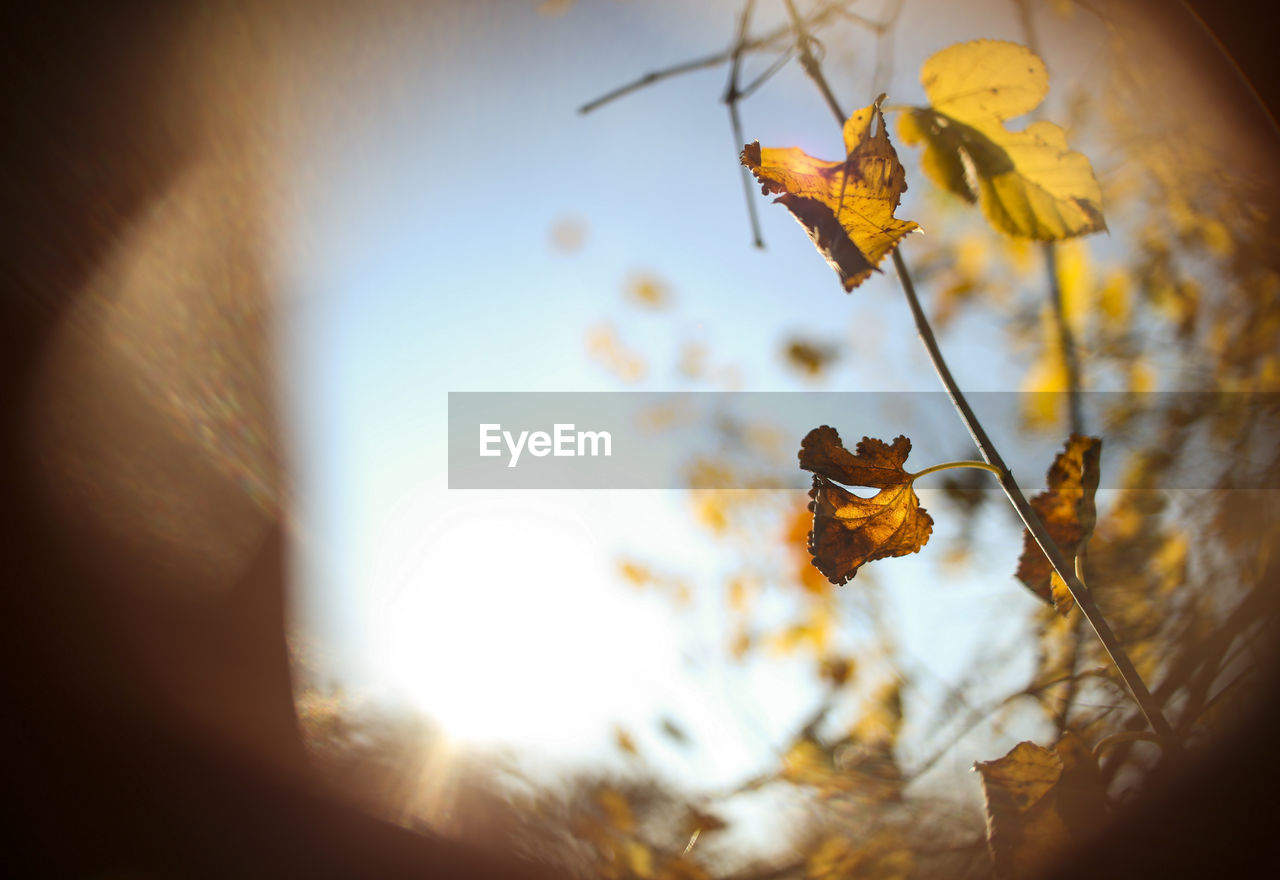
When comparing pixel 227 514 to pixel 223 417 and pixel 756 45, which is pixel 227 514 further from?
pixel 756 45

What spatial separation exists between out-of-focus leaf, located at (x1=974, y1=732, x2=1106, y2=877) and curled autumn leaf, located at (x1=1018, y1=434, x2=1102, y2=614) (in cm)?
9

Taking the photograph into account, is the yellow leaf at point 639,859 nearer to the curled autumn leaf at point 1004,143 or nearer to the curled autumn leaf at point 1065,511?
the curled autumn leaf at point 1065,511

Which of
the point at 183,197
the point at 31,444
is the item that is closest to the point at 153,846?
the point at 31,444

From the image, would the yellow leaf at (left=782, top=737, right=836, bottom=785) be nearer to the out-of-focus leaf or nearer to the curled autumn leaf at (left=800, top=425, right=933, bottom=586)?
the out-of-focus leaf

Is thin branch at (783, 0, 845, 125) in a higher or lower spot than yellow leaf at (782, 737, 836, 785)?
higher

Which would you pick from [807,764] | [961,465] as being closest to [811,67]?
[961,465]

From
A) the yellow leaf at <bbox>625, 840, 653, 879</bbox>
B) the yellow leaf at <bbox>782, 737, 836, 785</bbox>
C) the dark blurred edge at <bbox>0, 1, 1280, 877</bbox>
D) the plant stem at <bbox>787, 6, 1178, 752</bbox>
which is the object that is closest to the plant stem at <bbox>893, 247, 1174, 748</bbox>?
the plant stem at <bbox>787, 6, 1178, 752</bbox>

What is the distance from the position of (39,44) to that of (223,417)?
0.61 meters

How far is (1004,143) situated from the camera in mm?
280

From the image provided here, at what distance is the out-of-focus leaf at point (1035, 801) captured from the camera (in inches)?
12.0

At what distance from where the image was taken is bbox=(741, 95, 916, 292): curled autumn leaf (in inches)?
9.4

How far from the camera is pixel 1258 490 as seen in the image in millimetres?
753

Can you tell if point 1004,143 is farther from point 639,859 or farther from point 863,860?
point 639,859

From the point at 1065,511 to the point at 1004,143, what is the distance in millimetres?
241
